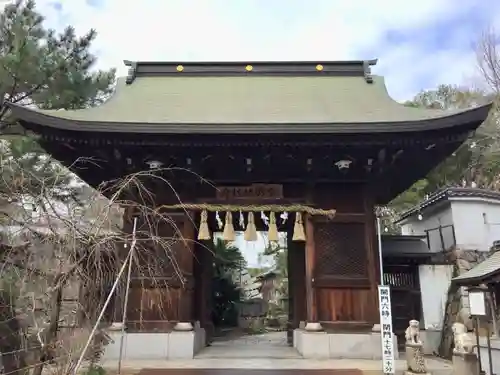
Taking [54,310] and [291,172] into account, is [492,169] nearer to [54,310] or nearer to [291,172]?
[291,172]

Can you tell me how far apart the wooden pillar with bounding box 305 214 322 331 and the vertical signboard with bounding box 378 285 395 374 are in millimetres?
2085

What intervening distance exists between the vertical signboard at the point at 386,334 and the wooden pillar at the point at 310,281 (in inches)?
82.1

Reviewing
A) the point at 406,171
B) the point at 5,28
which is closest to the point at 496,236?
the point at 406,171

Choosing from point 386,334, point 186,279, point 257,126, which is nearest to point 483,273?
point 386,334

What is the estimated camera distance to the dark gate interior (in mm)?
11266

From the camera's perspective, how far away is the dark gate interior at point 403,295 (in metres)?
11.3

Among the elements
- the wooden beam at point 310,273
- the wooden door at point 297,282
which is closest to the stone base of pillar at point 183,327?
the wooden beam at point 310,273

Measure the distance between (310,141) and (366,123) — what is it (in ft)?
3.48

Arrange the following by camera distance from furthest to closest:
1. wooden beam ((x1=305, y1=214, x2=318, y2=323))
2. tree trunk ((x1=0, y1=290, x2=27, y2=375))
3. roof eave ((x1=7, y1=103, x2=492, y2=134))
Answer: wooden beam ((x1=305, y1=214, x2=318, y2=323)) → roof eave ((x1=7, y1=103, x2=492, y2=134)) → tree trunk ((x1=0, y1=290, x2=27, y2=375))

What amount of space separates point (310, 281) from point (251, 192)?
2.20 meters

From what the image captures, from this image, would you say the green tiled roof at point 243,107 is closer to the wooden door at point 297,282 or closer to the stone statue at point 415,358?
the wooden door at point 297,282

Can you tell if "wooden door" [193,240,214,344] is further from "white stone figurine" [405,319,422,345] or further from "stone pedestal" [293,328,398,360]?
"white stone figurine" [405,319,422,345]

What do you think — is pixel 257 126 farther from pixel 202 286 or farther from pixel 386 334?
pixel 202 286

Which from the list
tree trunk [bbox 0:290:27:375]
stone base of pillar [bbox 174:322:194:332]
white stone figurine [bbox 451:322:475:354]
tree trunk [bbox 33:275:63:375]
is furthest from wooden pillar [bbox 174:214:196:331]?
white stone figurine [bbox 451:322:475:354]
